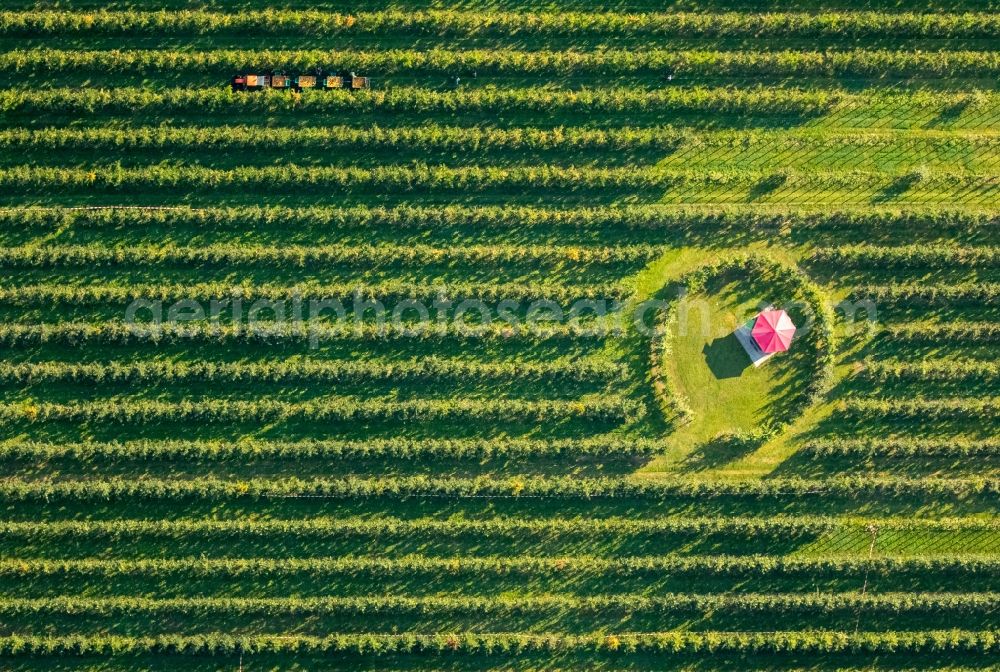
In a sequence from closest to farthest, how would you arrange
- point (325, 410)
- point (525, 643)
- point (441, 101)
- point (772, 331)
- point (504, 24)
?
1. point (525, 643)
2. point (325, 410)
3. point (772, 331)
4. point (441, 101)
5. point (504, 24)

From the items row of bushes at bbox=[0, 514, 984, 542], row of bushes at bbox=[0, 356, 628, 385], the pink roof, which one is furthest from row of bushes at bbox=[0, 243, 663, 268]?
row of bushes at bbox=[0, 514, 984, 542]

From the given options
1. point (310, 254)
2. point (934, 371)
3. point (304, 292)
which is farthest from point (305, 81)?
point (934, 371)

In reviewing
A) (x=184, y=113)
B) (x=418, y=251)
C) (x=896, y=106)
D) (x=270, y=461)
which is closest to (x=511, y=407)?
(x=418, y=251)

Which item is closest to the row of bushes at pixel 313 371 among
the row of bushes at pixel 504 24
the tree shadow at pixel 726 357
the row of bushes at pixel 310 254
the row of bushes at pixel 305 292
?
the row of bushes at pixel 305 292

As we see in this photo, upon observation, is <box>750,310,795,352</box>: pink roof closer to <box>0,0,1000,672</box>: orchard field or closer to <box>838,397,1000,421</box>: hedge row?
<box>0,0,1000,672</box>: orchard field

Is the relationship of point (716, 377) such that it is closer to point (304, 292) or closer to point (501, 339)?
point (501, 339)
